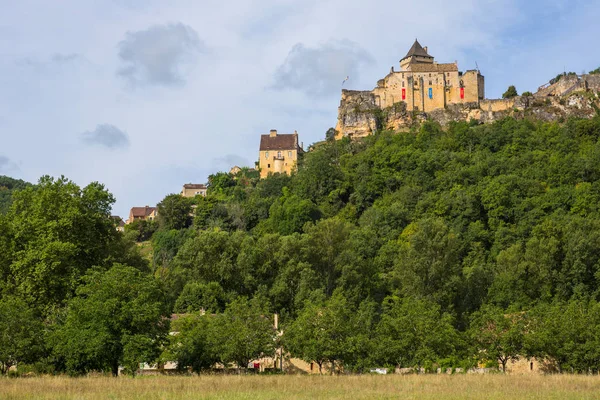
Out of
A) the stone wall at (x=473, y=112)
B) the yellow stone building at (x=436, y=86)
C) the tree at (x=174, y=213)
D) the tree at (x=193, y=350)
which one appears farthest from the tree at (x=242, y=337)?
the yellow stone building at (x=436, y=86)

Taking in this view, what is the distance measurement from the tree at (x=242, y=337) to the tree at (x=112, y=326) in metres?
3.79

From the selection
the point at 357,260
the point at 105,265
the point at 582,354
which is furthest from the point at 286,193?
the point at 582,354

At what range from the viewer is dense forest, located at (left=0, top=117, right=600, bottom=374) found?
49688 mm

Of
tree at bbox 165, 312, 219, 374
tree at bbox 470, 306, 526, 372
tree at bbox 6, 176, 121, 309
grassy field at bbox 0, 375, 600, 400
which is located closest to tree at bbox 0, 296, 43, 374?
tree at bbox 6, 176, 121, 309

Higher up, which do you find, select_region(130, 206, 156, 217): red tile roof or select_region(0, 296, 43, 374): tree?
select_region(130, 206, 156, 217): red tile roof

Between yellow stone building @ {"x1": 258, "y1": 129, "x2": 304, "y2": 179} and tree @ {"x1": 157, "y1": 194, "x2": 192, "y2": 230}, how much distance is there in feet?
43.2

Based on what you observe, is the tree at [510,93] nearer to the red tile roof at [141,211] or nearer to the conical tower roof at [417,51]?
the conical tower roof at [417,51]

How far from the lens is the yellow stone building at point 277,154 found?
129 metres

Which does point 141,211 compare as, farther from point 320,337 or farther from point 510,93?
point 320,337

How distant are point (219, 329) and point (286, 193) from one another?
6288 centimetres

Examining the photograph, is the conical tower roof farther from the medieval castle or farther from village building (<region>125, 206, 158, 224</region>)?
village building (<region>125, 206, 158, 224</region>)

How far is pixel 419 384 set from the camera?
4034cm

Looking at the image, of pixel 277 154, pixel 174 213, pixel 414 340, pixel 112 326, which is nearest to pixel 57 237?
pixel 112 326

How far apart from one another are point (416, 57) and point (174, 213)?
42.2m
